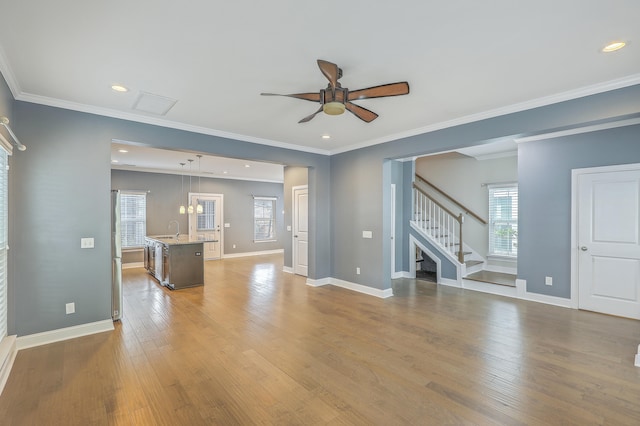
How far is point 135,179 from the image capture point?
8.20 meters

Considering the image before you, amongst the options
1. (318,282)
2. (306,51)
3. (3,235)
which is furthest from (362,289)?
(3,235)

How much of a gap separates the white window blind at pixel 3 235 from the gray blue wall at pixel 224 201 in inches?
202

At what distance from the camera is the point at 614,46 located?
2.28 metres

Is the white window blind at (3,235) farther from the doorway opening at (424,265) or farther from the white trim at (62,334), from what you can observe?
the doorway opening at (424,265)

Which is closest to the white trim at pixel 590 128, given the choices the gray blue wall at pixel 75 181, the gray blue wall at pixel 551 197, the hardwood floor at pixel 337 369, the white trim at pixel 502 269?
the gray blue wall at pixel 551 197

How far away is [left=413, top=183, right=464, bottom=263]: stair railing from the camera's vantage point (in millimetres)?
6293

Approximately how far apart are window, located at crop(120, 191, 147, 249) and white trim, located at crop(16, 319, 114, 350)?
5139 millimetres

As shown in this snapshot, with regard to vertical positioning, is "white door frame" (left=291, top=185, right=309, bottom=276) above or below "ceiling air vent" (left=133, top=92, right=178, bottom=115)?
below

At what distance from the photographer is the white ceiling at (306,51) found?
1.89 m

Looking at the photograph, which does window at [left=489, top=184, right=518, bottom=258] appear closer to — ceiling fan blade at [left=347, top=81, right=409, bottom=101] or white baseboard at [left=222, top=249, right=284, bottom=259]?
ceiling fan blade at [left=347, top=81, right=409, bottom=101]

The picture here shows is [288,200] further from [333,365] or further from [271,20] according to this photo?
[271,20]

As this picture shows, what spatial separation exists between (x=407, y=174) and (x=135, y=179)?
23.8 ft

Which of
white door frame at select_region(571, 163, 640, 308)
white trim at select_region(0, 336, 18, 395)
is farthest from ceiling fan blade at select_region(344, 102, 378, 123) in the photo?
white trim at select_region(0, 336, 18, 395)

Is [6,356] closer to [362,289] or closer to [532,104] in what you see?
[362,289]
